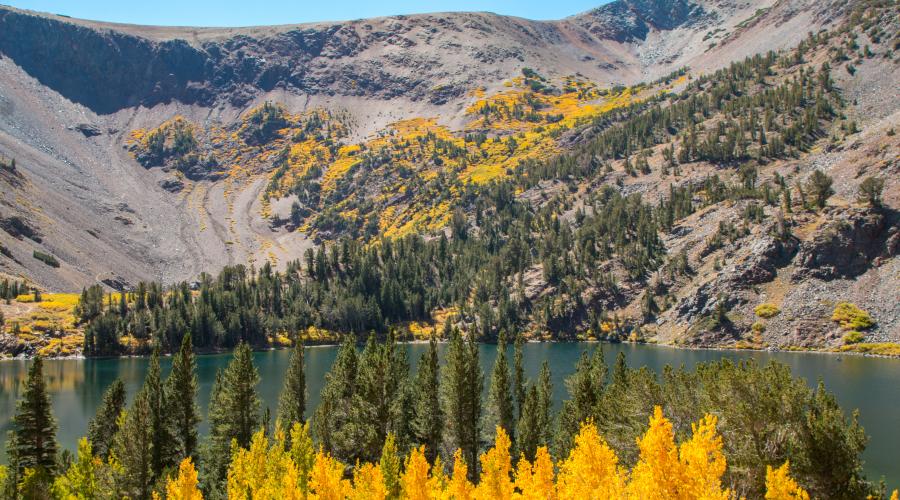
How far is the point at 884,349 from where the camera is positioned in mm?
151500

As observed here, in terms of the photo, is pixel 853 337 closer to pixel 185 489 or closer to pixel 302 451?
pixel 302 451

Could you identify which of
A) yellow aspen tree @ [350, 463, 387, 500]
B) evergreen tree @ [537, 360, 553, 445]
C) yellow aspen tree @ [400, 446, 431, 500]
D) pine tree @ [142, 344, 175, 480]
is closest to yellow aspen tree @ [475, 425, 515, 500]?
yellow aspen tree @ [400, 446, 431, 500]

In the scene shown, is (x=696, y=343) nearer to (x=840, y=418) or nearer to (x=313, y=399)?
(x=313, y=399)

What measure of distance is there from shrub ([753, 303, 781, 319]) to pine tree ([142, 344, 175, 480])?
541 ft

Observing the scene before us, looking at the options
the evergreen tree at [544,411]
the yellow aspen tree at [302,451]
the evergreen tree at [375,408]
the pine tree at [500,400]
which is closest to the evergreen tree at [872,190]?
the evergreen tree at [544,411]

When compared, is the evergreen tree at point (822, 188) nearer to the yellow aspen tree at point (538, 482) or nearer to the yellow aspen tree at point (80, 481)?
the yellow aspen tree at point (538, 482)

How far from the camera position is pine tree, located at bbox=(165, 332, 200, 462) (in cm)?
6644

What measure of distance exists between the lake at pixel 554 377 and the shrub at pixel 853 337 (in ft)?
31.1

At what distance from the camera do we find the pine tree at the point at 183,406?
2616 inches

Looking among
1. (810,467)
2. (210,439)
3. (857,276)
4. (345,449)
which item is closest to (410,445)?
(345,449)

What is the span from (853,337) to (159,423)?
162 m

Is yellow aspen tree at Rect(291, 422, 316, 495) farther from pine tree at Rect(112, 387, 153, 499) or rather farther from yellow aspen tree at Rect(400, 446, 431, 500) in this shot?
yellow aspen tree at Rect(400, 446, 431, 500)

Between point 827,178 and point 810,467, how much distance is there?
188 metres

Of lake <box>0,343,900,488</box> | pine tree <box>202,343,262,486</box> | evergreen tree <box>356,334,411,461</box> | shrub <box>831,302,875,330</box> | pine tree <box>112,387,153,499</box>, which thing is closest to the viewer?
pine tree <box>112,387,153,499</box>
